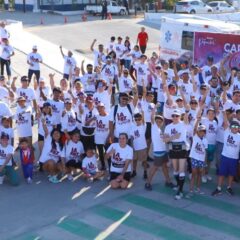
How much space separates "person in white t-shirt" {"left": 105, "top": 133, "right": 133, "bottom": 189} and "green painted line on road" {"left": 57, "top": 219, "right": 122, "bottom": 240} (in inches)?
60.9

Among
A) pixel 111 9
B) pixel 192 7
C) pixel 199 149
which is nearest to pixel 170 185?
pixel 199 149

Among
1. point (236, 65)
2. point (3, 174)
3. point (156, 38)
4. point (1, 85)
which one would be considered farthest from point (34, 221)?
point (156, 38)

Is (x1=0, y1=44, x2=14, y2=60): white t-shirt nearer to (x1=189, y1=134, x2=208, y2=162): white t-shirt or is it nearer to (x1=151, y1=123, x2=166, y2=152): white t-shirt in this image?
(x1=151, y1=123, x2=166, y2=152): white t-shirt

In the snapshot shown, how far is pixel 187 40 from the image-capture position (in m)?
17.8

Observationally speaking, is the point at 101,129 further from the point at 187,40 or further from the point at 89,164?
the point at 187,40

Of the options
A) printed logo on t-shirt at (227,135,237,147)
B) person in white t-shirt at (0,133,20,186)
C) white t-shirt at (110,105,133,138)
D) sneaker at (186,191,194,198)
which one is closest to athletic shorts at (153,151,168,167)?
sneaker at (186,191,194,198)

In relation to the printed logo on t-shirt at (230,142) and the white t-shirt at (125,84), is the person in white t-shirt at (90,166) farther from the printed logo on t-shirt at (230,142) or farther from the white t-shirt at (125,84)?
the white t-shirt at (125,84)

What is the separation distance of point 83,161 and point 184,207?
2.40m

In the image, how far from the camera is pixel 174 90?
11078mm

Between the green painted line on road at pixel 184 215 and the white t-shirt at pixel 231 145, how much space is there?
4.49 feet

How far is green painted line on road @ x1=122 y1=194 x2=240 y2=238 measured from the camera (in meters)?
8.08

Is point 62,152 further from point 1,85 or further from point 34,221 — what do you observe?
point 1,85

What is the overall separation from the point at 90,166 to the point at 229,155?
2.85 meters

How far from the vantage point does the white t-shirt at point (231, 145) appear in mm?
9039
